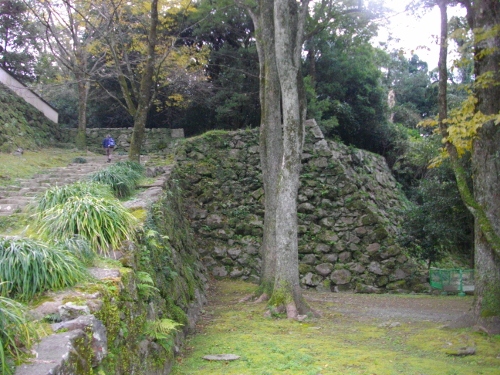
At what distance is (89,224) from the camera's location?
538cm

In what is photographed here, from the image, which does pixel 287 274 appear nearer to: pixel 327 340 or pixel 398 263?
pixel 327 340

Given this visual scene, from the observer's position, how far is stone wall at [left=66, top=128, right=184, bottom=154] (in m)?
17.5

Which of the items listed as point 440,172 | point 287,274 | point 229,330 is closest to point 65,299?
point 229,330

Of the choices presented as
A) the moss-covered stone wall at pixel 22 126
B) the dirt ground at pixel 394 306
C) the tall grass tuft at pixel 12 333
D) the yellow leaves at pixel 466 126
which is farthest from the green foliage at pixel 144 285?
the moss-covered stone wall at pixel 22 126

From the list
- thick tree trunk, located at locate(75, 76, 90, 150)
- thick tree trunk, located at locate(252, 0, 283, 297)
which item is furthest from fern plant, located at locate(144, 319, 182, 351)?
thick tree trunk, located at locate(75, 76, 90, 150)

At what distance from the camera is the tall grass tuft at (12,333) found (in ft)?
9.21

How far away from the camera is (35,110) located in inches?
667

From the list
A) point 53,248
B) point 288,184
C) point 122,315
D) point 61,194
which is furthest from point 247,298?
point 53,248

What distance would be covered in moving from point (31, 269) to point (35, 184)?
6.63 m

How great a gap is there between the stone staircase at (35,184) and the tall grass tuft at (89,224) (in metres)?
1.53

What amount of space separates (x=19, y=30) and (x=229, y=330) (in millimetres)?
18399

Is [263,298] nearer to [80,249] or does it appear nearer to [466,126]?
[466,126]

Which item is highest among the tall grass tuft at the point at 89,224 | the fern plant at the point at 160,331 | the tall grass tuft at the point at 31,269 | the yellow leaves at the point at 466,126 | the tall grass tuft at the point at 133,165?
the yellow leaves at the point at 466,126

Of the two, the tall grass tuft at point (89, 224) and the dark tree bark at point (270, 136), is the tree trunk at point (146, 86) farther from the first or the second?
the tall grass tuft at point (89, 224)
